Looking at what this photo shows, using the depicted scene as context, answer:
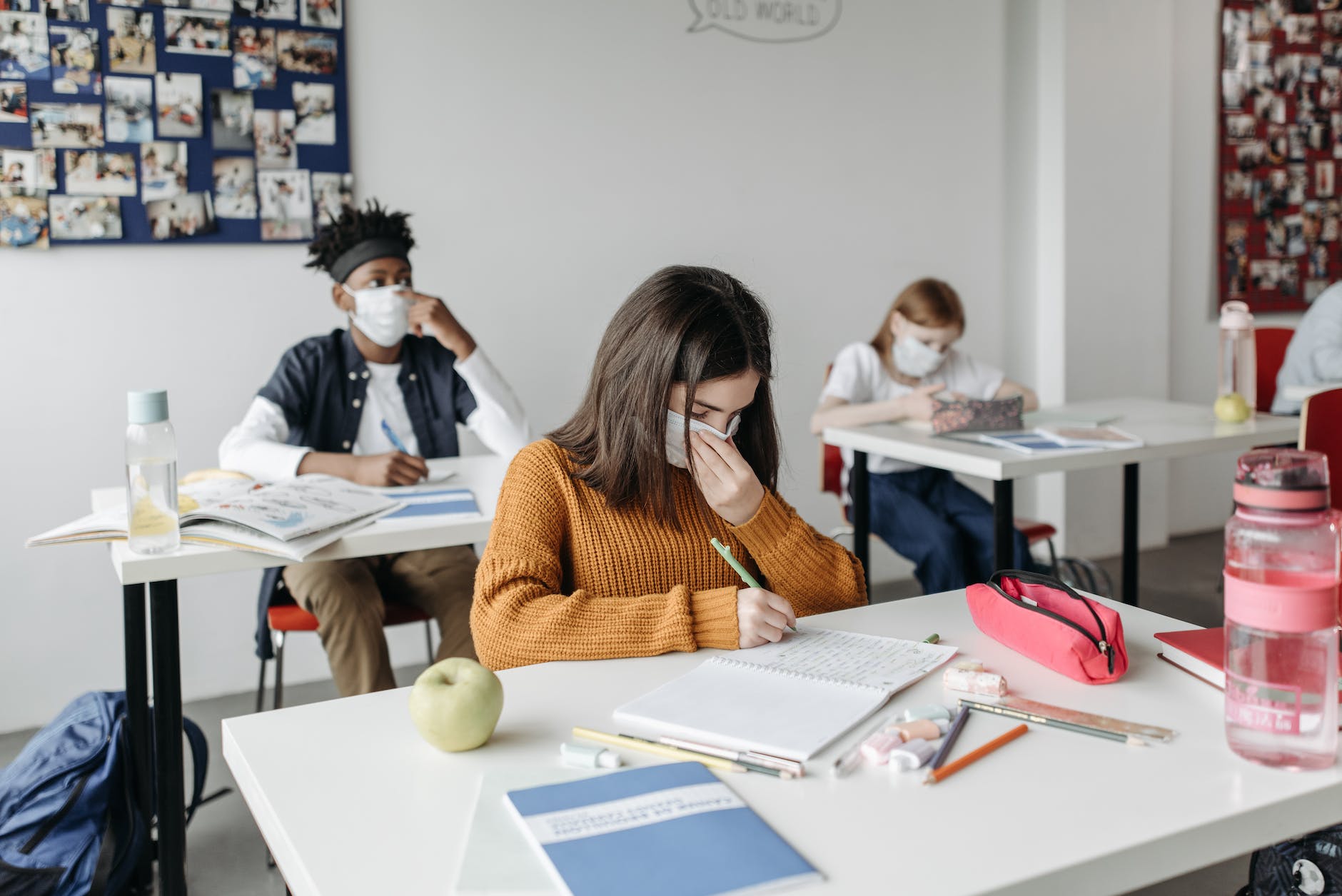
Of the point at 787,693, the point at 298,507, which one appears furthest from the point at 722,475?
the point at 298,507

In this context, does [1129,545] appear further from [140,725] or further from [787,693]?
[140,725]

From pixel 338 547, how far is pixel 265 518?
128 mm

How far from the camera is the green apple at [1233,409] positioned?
2691 millimetres

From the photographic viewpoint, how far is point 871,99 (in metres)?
3.87

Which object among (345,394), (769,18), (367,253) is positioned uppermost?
(769,18)

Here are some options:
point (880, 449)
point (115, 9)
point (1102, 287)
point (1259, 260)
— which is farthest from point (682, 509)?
point (1259, 260)

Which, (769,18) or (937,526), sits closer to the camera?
(937,526)

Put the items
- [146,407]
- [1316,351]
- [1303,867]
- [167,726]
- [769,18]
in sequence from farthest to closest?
[769,18]
[1316,351]
[167,726]
[146,407]
[1303,867]

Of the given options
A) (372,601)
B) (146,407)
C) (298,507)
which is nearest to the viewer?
(146,407)

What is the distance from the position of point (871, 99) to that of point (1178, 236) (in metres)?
1.46

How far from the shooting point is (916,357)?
3.00 meters

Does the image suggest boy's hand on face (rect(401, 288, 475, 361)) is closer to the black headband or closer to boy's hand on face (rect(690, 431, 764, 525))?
the black headband

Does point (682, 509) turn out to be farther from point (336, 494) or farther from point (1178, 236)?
point (1178, 236)

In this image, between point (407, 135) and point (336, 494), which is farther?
point (407, 135)
